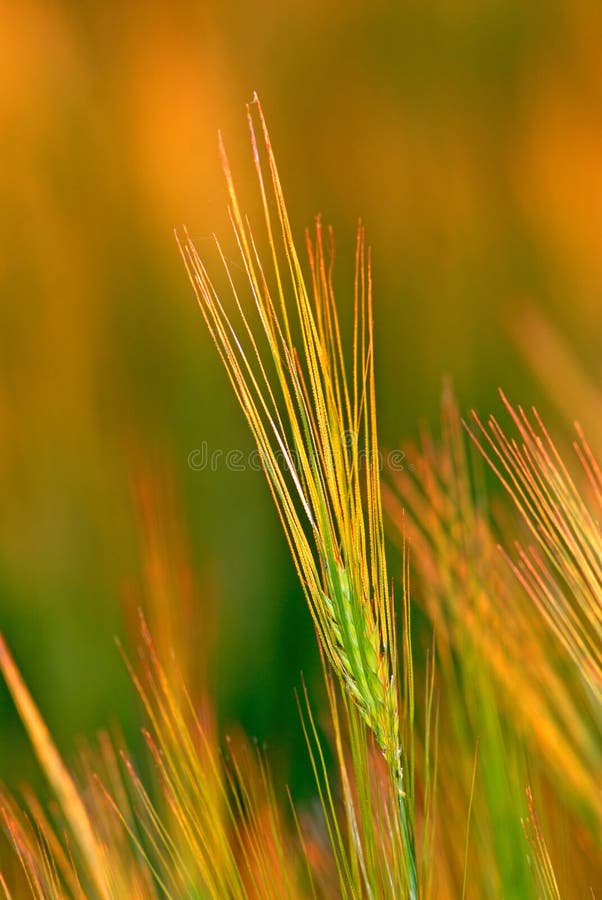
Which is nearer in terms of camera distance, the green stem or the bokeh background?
the green stem

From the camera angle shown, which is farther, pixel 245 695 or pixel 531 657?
pixel 245 695

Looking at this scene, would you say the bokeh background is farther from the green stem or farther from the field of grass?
the green stem

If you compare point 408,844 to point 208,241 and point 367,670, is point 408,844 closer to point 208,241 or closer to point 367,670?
point 367,670

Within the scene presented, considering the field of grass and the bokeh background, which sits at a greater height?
the bokeh background

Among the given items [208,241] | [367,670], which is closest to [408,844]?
[367,670]

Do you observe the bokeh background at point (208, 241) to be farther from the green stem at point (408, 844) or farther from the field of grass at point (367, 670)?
the green stem at point (408, 844)

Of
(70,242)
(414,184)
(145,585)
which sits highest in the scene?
(70,242)

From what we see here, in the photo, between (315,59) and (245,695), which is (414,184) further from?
(245,695)

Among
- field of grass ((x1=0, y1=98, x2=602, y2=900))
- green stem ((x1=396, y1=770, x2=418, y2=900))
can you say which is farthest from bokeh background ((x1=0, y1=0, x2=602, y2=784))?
green stem ((x1=396, y1=770, x2=418, y2=900))

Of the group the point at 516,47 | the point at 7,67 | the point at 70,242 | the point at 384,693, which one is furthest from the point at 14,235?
the point at 384,693
